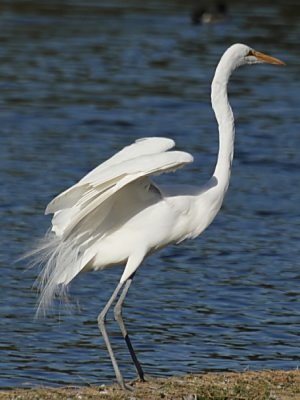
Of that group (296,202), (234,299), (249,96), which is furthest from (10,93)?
(234,299)

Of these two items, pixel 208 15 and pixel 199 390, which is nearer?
pixel 199 390

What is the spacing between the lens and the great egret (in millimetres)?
7227

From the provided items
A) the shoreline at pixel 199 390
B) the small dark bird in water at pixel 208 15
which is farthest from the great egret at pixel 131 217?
the small dark bird in water at pixel 208 15

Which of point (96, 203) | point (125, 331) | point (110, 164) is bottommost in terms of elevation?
point (125, 331)

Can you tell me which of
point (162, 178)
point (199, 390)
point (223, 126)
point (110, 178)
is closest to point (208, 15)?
point (162, 178)

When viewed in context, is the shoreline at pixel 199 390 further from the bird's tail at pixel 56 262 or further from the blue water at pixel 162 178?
the blue water at pixel 162 178

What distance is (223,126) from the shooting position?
746 centimetres

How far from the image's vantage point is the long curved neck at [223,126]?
7449 mm

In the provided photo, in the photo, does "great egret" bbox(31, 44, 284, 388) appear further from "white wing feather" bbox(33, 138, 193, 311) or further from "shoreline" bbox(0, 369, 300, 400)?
"shoreline" bbox(0, 369, 300, 400)

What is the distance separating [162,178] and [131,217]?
670cm

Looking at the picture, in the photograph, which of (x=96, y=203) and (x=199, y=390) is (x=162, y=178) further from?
(x=199, y=390)

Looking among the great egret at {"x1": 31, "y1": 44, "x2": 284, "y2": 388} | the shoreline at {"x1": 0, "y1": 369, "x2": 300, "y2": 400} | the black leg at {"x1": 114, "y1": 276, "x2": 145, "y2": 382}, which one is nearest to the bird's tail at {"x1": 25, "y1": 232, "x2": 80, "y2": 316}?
the great egret at {"x1": 31, "y1": 44, "x2": 284, "y2": 388}

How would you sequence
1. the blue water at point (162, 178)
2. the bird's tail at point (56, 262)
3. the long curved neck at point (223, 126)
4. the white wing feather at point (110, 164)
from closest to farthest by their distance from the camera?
1. the white wing feather at point (110, 164)
2. the long curved neck at point (223, 126)
3. the bird's tail at point (56, 262)
4. the blue water at point (162, 178)

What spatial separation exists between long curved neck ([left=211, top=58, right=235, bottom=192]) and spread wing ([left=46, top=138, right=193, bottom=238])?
431mm
